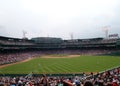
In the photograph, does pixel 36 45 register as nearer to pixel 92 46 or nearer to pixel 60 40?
pixel 60 40

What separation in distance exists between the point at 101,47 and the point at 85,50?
687cm

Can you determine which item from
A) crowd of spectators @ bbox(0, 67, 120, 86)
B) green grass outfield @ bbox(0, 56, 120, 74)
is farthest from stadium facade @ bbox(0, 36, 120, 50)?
crowd of spectators @ bbox(0, 67, 120, 86)

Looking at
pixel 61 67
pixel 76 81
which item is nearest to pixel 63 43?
pixel 61 67

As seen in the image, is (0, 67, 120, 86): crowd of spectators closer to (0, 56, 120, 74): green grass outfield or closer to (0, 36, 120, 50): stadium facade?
(0, 56, 120, 74): green grass outfield

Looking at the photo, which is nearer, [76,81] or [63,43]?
[76,81]

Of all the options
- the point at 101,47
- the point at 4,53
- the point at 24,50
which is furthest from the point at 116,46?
the point at 4,53

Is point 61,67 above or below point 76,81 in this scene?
below

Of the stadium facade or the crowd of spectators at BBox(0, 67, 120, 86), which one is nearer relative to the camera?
the crowd of spectators at BBox(0, 67, 120, 86)

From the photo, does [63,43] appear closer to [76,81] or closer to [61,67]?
[61,67]

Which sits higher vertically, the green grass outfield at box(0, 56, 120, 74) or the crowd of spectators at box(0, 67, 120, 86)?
the crowd of spectators at box(0, 67, 120, 86)

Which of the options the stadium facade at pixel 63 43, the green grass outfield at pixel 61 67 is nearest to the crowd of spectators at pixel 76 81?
the green grass outfield at pixel 61 67

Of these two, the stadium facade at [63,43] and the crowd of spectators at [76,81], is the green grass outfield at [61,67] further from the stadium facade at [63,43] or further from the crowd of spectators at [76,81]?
the stadium facade at [63,43]

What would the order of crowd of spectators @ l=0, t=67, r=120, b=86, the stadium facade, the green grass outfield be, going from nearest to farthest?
crowd of spectators @ l=0, t=67, r=120, b=86 → the green grass outfield → the stadium facade

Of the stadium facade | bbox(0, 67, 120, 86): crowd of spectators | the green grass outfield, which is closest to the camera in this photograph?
bbox(0, 67, 120, 86): crowd of spectators
